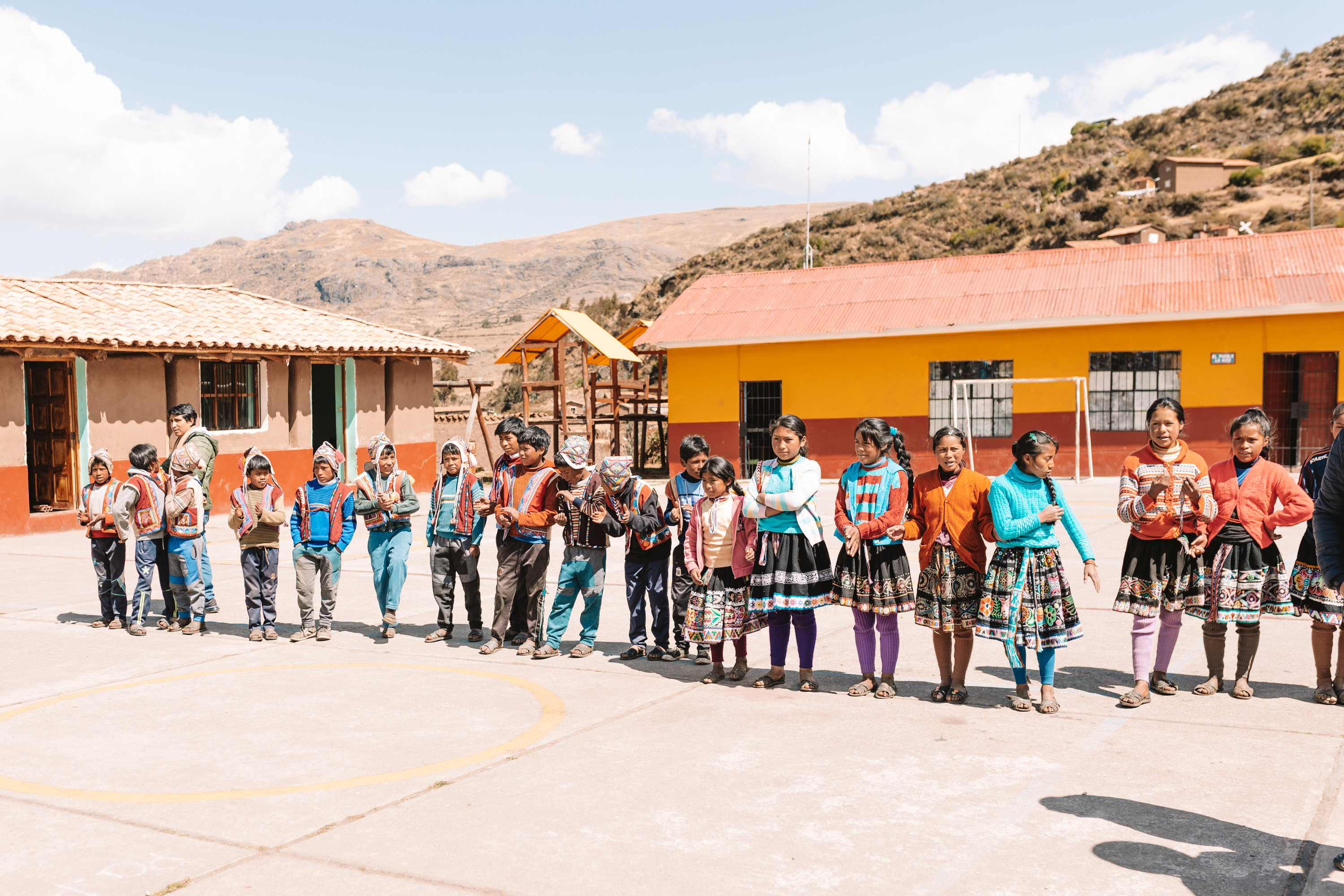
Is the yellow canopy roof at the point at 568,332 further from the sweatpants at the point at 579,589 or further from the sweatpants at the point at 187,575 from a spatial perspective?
the sweatpants at the point at 579,589

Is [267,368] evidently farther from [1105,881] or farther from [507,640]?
[1105,881]

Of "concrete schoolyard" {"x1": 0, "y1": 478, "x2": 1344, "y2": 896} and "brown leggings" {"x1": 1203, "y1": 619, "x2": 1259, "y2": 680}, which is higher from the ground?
"brown leggings" {"x1": 1203, "y1": 619, "x2": 1259, "y2": 680}

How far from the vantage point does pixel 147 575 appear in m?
8.77

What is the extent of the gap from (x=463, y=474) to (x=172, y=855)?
4.17m

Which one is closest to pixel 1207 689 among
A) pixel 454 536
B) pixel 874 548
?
pixel 874 548

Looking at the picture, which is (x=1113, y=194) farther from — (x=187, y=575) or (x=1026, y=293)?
(x=187, y=575)

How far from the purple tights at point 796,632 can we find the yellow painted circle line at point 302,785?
132 centimetres

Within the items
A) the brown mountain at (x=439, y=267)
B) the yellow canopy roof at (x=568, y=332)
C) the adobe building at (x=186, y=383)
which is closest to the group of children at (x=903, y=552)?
the adobe building at (x=186, y=383)

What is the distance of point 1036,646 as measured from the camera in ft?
19.4

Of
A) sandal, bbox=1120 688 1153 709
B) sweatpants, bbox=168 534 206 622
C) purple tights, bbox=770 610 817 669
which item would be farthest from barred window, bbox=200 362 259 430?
sandal, bbox=1120 688 1153 709

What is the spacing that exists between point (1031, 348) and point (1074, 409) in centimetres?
145

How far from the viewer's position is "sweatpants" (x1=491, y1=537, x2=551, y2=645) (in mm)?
7734

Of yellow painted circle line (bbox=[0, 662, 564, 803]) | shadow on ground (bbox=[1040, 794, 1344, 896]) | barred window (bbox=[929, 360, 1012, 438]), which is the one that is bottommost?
shadow on ground (bbox=[1040, 794, 1344, 896])

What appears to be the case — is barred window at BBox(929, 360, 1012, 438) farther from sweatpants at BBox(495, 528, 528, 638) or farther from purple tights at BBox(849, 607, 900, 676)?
purple tights at BBox(849, 607, 900, 676)
